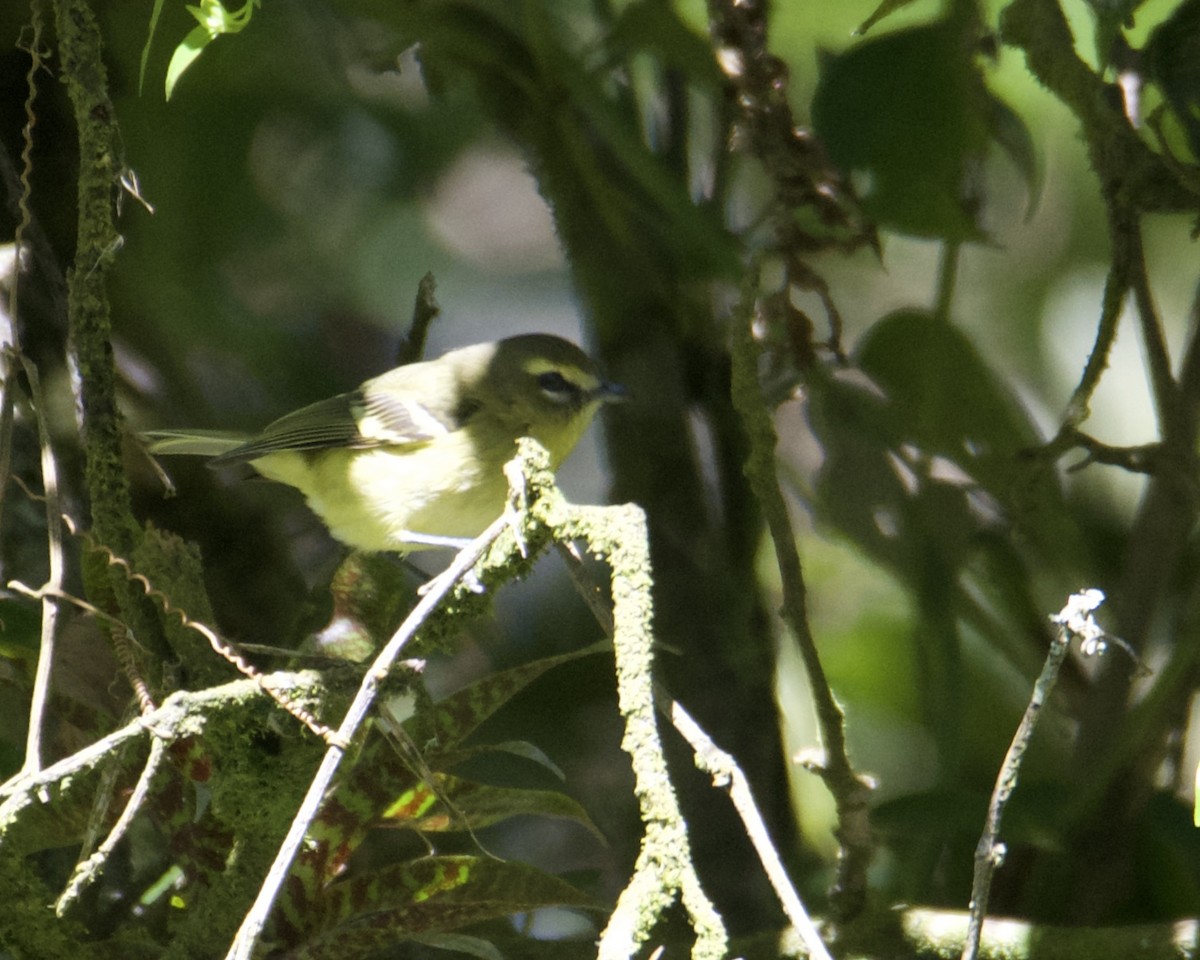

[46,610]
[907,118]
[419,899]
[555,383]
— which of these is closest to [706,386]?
[555,383]

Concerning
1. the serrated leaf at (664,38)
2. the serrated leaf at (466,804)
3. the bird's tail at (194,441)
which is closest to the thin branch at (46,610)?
the serrated leaf at (466,804)

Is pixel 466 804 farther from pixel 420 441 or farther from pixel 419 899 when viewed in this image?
pixel 420 441

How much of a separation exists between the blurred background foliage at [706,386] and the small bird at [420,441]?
102mm

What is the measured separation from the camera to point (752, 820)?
122cm

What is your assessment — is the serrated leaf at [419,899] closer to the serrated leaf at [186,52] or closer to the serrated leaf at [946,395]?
the serrated leaf at [186,52]

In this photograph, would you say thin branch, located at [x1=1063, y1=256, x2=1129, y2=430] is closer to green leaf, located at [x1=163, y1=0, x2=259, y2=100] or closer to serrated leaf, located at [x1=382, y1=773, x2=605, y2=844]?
serrated leaf, located at [x1=382, y1=773, x2=605, y2=844]

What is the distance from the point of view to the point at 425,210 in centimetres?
356

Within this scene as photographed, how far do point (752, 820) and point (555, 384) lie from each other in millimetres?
1776

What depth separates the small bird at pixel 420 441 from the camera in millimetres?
2635

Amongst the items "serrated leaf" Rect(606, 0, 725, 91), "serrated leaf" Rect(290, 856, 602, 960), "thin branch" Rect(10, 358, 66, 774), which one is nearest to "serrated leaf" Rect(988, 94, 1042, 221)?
"serrated leaf" Rect(606, 0, 725, 91)

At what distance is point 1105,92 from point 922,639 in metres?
0.99

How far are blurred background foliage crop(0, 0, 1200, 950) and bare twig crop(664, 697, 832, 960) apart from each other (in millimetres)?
900

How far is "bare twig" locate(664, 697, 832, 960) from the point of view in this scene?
1.17 m

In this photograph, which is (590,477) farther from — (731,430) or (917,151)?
(917,151)
